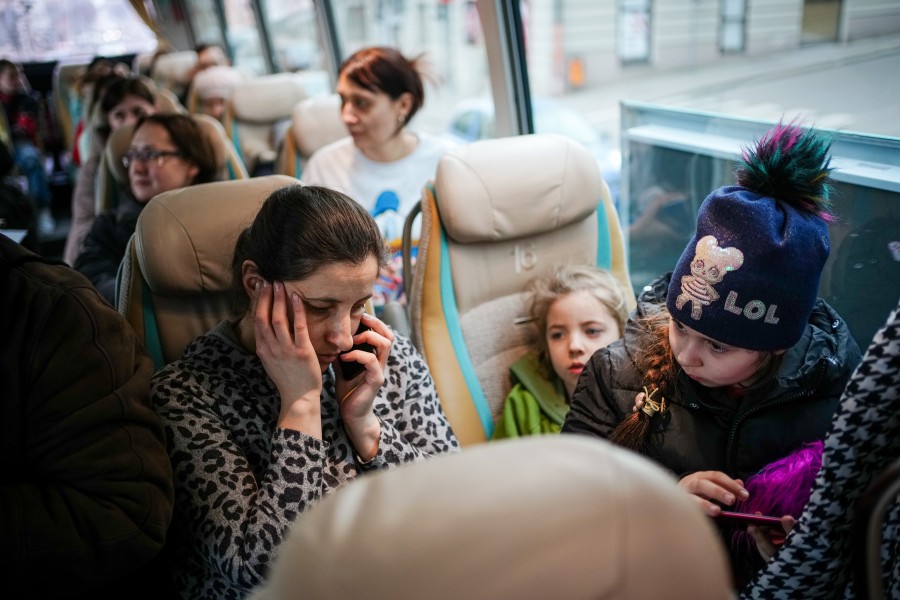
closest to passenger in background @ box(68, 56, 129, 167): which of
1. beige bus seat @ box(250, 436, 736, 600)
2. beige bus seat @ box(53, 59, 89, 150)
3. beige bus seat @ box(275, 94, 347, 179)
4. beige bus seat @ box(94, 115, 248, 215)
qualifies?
beige bus seat @ box(53, 59, 89, 150)

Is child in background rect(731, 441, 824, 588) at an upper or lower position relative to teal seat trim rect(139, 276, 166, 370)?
lower

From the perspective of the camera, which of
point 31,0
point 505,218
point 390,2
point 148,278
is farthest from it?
point 31,0

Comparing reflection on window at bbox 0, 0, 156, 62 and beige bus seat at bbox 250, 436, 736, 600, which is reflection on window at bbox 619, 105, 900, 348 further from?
reflection on window at bbox 0, 0, 156, 62

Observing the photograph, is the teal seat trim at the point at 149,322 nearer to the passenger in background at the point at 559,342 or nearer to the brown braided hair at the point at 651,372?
the passenger in background at the point at 559,342

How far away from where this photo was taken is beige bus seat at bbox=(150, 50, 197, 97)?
6.77 meters

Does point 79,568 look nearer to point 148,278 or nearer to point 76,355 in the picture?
point 76,355

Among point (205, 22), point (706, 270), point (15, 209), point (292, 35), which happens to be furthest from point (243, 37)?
point (706, 270)

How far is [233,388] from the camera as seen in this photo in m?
1.39

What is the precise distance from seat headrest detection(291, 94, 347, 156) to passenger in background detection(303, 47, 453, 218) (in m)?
0.86

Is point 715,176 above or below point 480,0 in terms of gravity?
below

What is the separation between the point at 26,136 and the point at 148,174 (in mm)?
4634

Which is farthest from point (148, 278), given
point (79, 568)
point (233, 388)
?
point (79, 568)

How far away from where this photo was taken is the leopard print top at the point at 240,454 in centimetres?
122

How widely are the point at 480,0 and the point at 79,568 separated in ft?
9.73
